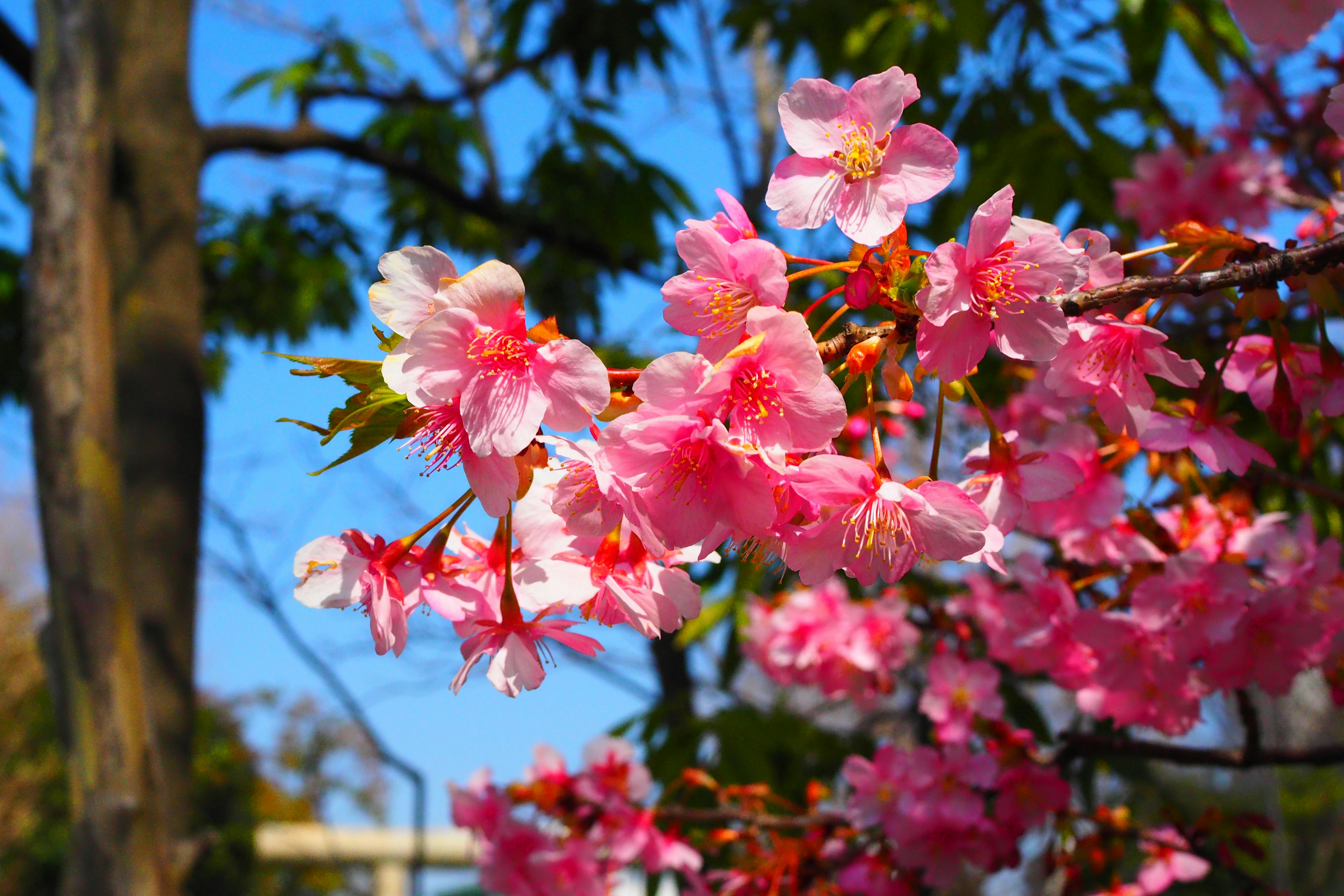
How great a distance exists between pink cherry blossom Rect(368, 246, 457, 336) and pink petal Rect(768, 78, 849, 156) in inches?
10.9

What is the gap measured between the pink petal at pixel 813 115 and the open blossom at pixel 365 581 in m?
0.41

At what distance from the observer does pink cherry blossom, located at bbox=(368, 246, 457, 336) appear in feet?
2.22

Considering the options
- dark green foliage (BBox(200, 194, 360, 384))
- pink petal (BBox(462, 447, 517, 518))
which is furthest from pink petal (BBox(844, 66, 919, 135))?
dark green foliage (BBox(200, 194, 360, 384))

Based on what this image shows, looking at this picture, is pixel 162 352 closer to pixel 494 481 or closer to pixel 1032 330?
pixel 494 481

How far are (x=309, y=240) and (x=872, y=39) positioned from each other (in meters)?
2.90

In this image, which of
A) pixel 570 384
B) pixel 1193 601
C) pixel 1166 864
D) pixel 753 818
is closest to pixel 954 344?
pixel 570 384

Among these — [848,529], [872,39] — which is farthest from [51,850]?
[848,529]

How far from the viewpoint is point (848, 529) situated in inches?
27.4

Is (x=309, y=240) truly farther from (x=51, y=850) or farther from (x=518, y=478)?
(x=51, y=850)

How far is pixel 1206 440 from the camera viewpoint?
917mm

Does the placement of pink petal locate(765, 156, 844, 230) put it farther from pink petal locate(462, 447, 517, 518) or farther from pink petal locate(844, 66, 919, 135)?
pink petal locate(462, 447, 517, 518)

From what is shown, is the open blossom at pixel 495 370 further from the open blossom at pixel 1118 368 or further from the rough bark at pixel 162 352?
the rough bark at pixel 162 352

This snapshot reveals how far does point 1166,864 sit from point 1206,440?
1.16m

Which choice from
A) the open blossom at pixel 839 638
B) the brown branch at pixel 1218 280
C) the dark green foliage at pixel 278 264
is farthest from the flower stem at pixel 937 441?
the dark green foliage at pixel 278 264
